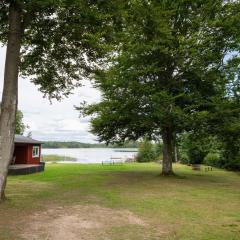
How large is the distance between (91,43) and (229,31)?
37.1ft

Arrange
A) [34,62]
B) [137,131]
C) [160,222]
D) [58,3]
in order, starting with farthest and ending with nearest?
[137,131] → [34,62] → [58,3] → [160,222]

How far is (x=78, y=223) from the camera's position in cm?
1052

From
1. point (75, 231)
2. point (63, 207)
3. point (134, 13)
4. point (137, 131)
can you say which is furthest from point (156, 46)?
point (75, 231)

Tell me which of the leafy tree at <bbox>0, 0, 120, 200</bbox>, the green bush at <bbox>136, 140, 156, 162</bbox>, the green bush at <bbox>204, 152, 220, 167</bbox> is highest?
the leafy tree at <bbox>0, 0, 120, 200</bbox>

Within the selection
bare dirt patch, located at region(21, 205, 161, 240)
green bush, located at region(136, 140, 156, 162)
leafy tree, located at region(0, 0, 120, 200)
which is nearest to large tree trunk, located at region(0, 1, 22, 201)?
leafy tree, located at region(0, 0, 120, 200)

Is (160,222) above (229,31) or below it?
below

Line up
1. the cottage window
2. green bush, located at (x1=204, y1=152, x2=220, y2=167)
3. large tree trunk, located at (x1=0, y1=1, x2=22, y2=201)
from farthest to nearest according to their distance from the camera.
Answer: green bush, located at (x1=204, y1=152, x2=220, y2=167) → the cottage window → large tree trunk, located at (x1=0, y1=1, x2=22, y2=201)

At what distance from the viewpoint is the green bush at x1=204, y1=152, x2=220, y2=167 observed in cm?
4155

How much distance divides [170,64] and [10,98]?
14140 millimetres

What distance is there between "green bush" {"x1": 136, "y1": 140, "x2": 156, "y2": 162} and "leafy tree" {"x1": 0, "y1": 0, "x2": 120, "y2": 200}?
128ft

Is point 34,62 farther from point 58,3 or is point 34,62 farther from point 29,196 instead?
point 29,196

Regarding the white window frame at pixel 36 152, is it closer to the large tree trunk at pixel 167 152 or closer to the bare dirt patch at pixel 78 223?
the large tree trunk at pixel 167 152

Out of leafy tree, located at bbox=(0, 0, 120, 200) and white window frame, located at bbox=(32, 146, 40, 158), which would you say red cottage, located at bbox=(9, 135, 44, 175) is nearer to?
white window frame, located at bbox=(32, 146, 40, 158)

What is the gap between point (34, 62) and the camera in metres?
17.5
